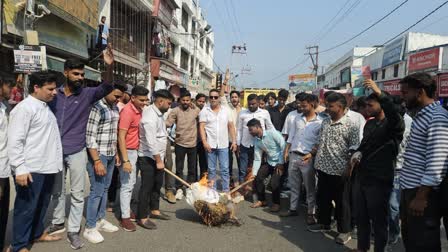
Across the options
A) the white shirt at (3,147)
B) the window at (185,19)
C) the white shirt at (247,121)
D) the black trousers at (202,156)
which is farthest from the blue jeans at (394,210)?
the window at (185,19)

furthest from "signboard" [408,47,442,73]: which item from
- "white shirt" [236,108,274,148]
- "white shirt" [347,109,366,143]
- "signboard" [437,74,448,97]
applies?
"white shirt" [347,109,366,143]

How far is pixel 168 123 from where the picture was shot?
7180 mm

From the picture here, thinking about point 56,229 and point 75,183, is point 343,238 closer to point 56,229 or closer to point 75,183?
point 75,183

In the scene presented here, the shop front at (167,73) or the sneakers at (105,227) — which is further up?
the shop front at (167,73)

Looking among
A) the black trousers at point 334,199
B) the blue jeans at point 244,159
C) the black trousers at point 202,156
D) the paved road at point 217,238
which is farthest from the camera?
the black trousers at point 202,156

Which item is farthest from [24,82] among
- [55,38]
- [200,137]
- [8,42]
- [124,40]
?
[124,40]

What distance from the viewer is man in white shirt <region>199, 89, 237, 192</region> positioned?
272 inches

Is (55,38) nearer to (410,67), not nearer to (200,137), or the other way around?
(200,137)

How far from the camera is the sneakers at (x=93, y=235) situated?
463 cm

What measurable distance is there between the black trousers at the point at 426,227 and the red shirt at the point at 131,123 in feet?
11.2

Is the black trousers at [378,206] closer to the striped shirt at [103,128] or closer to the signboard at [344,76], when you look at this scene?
the striped shirt at [103,128]

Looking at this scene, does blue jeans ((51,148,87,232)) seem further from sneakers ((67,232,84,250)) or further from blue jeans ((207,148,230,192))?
blue jeans ((207,148,230,192))

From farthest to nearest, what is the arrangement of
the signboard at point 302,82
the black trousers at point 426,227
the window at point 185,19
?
the signboard at point 302,82
the window at point 185,19
the black trousers at point 426,227

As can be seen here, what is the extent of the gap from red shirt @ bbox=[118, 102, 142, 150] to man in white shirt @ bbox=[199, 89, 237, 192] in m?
1.91
